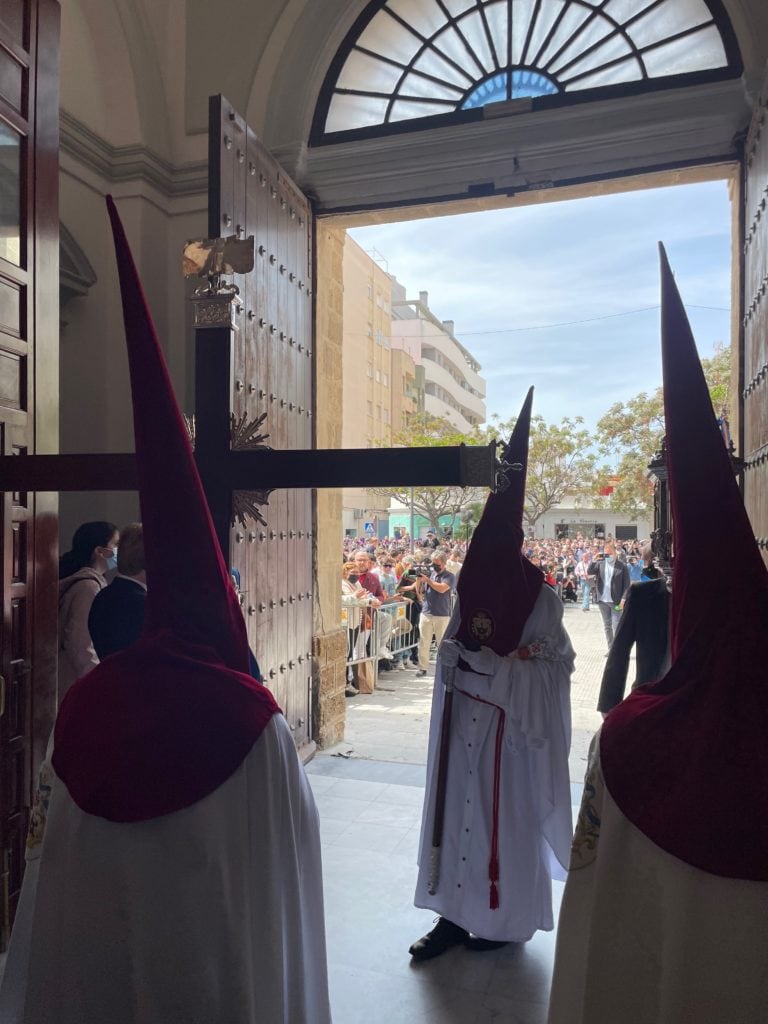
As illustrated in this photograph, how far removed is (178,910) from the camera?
1.58 meters

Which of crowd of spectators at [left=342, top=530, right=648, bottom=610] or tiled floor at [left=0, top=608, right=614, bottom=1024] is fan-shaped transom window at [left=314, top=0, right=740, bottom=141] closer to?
tiled floor at [left=0, top=608, right=614, bottom=1024]

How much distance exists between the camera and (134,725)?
63.1 inches

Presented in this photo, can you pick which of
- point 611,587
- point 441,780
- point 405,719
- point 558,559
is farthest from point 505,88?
point 558,559

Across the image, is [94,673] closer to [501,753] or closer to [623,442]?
[501,753]

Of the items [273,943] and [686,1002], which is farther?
[273,943]

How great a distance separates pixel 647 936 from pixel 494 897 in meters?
1.82

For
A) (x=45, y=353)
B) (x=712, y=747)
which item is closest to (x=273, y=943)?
(x=712, y=747)

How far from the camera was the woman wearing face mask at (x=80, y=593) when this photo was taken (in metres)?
3.61

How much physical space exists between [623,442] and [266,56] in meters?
22.9

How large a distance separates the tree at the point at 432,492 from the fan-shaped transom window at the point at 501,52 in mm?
21518

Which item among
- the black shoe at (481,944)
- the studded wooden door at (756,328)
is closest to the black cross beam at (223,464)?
the black shoe at (481,944)

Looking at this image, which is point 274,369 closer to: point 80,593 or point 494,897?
point 80,593

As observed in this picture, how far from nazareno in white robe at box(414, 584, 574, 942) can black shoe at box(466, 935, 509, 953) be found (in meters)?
0.03

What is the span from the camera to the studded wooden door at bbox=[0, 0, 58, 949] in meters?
2.88
